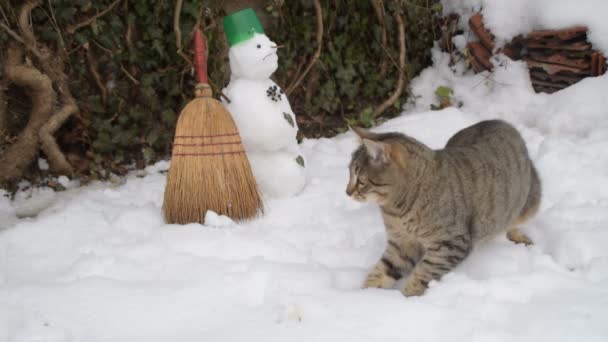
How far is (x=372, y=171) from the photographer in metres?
1.81

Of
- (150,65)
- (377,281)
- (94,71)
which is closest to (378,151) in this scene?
(377,281)

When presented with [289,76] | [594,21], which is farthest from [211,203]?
[594,21]

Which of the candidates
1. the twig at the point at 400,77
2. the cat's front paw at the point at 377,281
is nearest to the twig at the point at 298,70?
the twig at the point at 400,77

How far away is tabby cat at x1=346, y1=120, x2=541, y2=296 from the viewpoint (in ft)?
5.95

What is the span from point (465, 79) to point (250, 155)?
7.64 feet

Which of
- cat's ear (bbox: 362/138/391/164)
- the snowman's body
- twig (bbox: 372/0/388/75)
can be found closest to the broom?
the snowman's body

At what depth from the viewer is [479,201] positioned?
1934 millimetres

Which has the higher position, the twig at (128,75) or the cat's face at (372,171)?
the twig at (128,75)

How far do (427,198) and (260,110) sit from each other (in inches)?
42.3

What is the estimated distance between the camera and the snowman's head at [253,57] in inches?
96.1

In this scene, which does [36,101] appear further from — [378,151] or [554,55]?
[554,55]

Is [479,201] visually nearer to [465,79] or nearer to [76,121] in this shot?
[465,79]

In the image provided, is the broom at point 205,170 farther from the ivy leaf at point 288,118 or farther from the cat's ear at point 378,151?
the cat's ear at point 378,151

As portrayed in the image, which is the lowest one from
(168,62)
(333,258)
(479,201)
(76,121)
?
(333,258)
